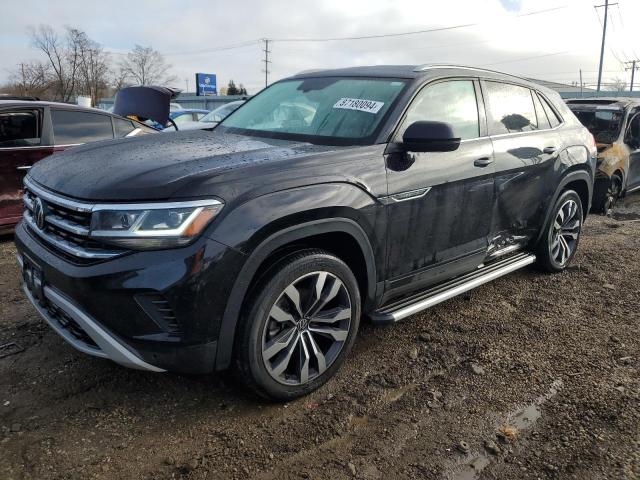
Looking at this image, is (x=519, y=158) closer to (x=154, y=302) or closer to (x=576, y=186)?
(x=576, y=186)

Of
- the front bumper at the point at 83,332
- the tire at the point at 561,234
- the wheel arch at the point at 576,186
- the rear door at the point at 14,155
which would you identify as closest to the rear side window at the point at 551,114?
the wheel arch at the point at 576,186

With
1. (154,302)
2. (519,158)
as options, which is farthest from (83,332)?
(519,158)

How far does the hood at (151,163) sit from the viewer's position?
237 cm

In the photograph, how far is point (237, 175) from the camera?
2.45m

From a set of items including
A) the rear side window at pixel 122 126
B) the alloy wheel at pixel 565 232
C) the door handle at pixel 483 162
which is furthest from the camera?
the rear side window at pixel 122 126

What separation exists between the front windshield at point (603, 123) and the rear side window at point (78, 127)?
728 centimetres

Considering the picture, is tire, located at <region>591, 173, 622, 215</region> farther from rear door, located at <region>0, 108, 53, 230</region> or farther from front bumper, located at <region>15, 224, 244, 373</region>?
rear door, located at <region>0, 108, 53, 230</region>

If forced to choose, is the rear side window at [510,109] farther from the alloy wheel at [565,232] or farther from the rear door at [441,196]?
the alloy wheel at [565,232]

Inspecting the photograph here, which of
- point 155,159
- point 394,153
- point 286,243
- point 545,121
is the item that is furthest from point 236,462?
point 545,121

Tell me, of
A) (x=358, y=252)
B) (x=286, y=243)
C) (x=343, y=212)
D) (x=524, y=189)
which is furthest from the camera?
(x=524, y=189)

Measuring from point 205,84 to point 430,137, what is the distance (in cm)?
4685

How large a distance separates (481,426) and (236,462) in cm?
125

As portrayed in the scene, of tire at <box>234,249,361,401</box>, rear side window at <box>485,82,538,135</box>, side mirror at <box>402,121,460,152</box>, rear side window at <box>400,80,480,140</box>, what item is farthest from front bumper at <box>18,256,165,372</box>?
rear side window at <box>485,82,538,135</box>

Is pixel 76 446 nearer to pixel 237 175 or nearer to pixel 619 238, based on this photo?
pixel 237 175
